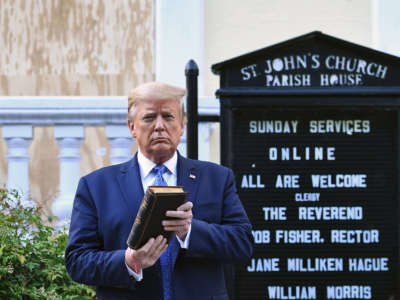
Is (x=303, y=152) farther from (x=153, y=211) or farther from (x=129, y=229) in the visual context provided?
(x=153, y=211)

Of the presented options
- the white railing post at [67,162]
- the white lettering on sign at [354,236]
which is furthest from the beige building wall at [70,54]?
the white lettering on sign at [354,236]

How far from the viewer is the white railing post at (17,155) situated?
3.82 metres

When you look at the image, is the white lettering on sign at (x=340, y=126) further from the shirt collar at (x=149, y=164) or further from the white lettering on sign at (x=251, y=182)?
the shirt collar at (x=149, y=164)

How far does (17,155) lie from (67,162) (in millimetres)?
269

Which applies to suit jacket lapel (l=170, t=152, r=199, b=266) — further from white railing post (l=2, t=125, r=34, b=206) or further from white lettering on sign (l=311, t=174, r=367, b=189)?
white railing post (l=2, t=125, r=34, b=206)

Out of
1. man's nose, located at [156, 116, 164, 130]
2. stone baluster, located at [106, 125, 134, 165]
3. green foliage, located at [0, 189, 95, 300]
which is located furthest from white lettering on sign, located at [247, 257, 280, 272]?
man's nose, located at [156, 116, 164, 130]

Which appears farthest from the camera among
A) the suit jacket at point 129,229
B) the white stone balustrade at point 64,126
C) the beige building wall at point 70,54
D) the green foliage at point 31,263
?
the beige building wall at point 70,54

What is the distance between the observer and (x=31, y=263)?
3158mm

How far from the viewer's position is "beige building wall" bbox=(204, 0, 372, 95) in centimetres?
497

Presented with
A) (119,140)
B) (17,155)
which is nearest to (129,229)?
(119,140)

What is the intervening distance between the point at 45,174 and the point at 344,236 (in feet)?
7.60

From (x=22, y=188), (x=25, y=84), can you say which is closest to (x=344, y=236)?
(x=22, y=188)

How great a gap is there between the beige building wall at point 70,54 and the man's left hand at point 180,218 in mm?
2871

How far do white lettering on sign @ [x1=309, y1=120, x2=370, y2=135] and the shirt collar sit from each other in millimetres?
1228
